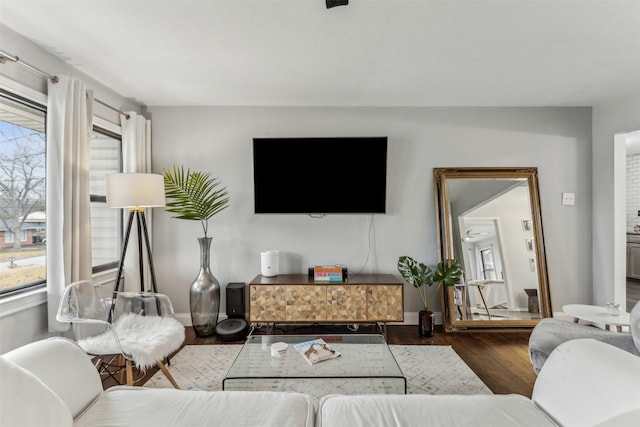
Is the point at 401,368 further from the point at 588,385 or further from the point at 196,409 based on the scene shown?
the point at 196,409

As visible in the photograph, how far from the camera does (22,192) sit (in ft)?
7.10

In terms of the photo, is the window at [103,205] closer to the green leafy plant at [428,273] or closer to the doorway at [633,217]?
the green leafy plant at [428,273]

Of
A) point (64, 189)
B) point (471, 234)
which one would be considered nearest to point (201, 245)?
point (64, 189)

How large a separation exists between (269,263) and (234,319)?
Result: 66 cm

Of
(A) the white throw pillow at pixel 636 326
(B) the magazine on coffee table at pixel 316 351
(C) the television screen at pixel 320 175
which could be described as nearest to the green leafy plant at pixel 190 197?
(C) the television screen at pixel 320 175

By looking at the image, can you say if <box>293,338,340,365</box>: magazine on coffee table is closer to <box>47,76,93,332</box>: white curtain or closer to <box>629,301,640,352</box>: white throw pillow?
<box>629,301,640,352</box>: white throw pillow

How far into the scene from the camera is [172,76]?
2637mm

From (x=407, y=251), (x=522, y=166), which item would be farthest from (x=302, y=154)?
(x=522, y=166)

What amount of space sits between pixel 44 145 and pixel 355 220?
2.72 metres

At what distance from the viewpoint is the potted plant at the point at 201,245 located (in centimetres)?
306

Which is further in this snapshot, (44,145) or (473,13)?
(44,145)

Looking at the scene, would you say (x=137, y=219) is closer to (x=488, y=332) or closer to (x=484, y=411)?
(x=484, y=411)

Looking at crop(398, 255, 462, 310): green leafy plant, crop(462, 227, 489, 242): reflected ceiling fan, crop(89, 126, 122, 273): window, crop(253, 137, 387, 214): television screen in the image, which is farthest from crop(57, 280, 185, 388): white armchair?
crop(462, 227, 489, 242): reflected ceiling fan

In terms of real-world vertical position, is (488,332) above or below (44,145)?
below
